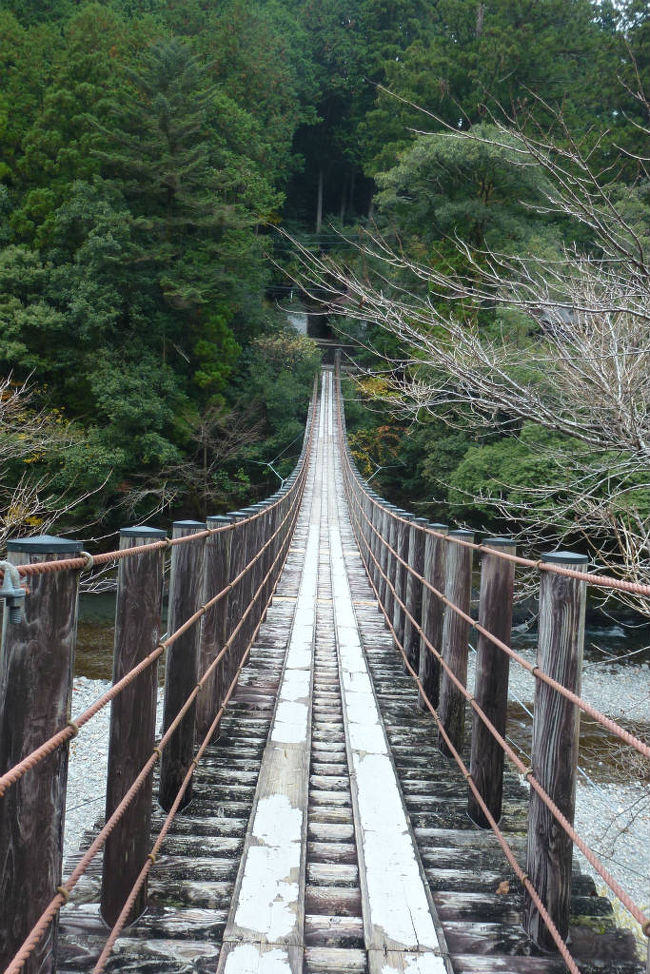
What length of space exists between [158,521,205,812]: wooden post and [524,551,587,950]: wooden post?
997 millimetres

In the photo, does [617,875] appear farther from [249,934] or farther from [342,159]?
[342,159]

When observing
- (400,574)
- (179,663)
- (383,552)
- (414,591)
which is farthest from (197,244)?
(179,663)

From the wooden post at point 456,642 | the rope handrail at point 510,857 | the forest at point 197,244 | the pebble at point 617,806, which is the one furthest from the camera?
the forest at point 197,244

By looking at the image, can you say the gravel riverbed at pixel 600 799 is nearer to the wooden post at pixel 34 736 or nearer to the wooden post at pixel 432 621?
the wooden post at pixel 432 621

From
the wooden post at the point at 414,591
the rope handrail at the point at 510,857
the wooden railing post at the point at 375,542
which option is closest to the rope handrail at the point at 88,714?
the rope handrail at the point at 510,857

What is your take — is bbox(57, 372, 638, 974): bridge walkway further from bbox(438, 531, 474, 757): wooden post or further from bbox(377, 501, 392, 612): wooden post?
bbox(377, 501, 392, 612): wooden post

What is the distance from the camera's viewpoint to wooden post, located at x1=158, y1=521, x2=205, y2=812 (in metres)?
1.95

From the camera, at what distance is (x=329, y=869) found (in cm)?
175

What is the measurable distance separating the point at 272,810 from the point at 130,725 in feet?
2.38

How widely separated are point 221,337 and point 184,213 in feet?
12.3

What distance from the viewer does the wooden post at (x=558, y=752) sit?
4.94 feet

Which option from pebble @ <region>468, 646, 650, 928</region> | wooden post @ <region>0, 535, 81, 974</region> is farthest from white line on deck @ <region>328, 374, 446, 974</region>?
pebble @ <region>468, 646, 650, 928</region>

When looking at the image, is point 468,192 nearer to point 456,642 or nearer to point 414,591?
point 414,591

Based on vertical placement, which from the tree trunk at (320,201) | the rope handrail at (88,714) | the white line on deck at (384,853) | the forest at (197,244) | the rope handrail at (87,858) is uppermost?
the tree trunk at (320,201)
